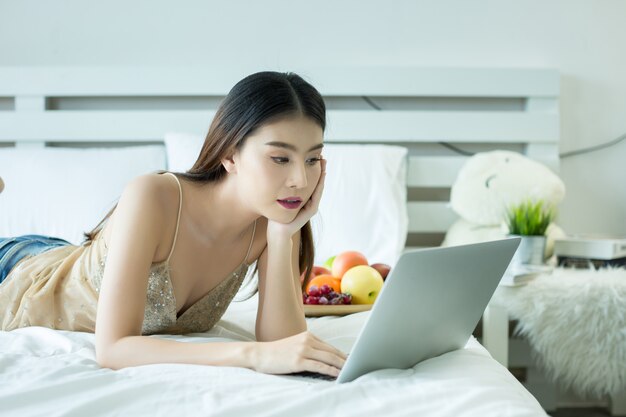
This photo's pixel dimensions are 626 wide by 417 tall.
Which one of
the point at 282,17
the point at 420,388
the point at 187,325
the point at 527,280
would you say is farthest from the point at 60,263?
the point at 282,17

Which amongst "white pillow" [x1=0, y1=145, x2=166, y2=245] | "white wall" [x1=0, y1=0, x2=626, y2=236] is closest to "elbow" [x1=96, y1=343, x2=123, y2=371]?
"white pillow" [x1=0, y1=145, x2=166, y2=245]

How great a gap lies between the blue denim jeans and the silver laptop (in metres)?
1.09

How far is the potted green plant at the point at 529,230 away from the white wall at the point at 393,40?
592mm

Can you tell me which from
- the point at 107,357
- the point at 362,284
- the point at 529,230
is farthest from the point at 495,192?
the point at 107,357

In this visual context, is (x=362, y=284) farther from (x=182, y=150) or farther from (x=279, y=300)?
(x=182, y=150)

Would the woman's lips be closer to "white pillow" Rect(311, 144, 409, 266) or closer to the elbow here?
the elbow

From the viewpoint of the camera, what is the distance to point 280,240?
142cm

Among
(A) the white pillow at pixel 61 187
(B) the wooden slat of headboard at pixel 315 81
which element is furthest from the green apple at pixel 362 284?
(B) the wooden slat of headboard at pixel 315 81

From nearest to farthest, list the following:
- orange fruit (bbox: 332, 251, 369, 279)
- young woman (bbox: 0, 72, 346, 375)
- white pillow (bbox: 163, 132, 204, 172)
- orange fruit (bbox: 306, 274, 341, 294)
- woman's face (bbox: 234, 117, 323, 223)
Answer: young woman (bbox: 0, 72, 346, 375) → woman's face (bbox: 234, 117, 323, 223) → orange fruit (bbox: 306, 274, 341, 294) → orange fruit (bbox: 332, 251, 369, 279) → white pillow (bbox: 163, 132, 204, 172)

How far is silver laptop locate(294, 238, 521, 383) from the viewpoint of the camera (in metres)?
0.92

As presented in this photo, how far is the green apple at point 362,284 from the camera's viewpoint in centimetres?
179

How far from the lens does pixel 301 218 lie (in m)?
1.39

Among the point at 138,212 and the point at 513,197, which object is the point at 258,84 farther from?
the point at 513,197

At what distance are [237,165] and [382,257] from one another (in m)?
1.08
